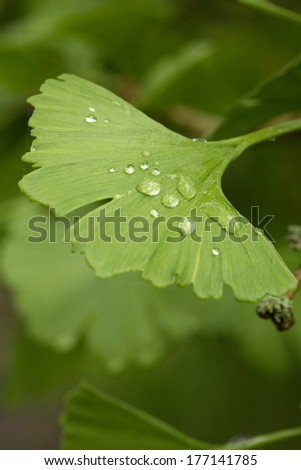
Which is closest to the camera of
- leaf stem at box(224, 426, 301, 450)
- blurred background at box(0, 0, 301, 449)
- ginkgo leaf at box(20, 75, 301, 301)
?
ginkgo leaf at box(20, 75, 301, 301)

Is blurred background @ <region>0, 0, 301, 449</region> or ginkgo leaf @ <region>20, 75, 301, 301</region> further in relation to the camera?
blurred background @ <region>0, 0, 301, 449</region>

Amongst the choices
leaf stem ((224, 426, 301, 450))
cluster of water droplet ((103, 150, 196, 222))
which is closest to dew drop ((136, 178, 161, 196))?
cluster of water droplet ((103, 150, 196, 222))

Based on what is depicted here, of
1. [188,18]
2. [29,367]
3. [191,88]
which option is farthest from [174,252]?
[188,18]

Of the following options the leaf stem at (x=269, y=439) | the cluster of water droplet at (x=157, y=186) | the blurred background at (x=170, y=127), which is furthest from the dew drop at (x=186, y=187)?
the blurred background at (x=170, y=127)

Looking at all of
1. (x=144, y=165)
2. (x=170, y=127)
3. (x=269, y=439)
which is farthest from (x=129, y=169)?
(x=170, y=127)

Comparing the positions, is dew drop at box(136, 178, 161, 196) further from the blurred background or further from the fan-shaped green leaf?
the blurred background

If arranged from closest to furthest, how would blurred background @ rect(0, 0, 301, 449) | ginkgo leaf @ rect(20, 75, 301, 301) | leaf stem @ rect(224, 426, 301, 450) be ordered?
ginkgo leaf @ rect(20, 75, 301, 301) < leaf stem @ rect(224, 426, 301, 450) < blurred background @ rect(0, 0, 301, 449)

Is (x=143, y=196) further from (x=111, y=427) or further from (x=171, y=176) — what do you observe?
(x=111, y=427)
